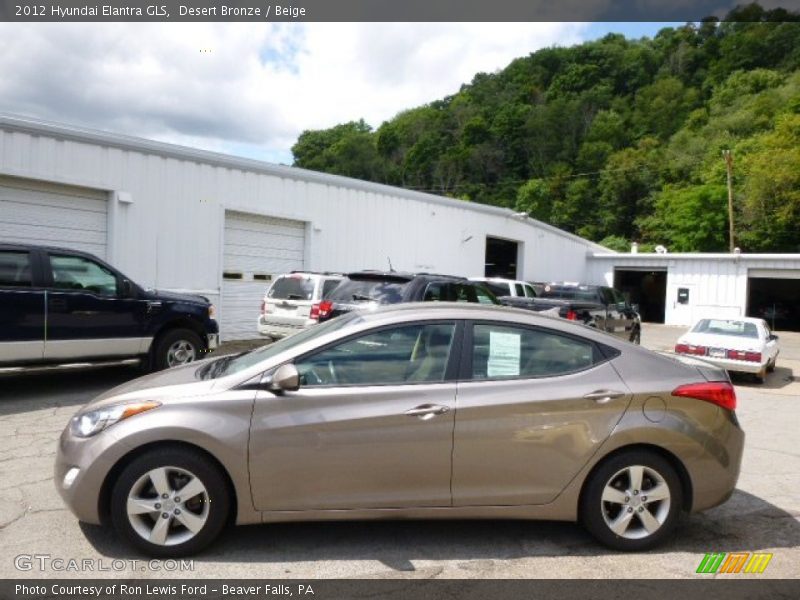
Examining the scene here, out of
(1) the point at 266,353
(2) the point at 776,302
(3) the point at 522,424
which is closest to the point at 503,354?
(3) the point at 522,424

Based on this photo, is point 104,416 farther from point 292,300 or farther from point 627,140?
point 627,140

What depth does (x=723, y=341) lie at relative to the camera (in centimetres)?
1318

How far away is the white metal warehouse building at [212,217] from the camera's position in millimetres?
11375

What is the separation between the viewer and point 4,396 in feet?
26.3

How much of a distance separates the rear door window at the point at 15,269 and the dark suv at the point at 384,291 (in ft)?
12.7

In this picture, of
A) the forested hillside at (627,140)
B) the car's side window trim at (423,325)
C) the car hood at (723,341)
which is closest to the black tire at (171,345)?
the car's side window trim at (423,325)

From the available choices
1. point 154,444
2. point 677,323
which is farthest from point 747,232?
point 154,444

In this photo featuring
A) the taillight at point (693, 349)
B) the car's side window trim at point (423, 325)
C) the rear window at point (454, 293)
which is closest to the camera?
the car's side window trim at point (423, 325)

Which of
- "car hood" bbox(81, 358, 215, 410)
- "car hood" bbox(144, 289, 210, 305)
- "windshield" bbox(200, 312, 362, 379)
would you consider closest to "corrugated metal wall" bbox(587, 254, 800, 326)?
"car hood" bbox(144, 289, 210, 305)

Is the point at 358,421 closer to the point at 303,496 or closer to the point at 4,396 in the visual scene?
the point at 303,496

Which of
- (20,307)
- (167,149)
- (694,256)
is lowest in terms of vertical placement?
(20,307)

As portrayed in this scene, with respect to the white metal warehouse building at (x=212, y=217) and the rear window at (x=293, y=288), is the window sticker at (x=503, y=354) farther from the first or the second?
the white metal warehouse building at (x=212, y=217)

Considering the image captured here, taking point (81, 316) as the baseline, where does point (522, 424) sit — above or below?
below

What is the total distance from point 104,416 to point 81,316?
495cm
